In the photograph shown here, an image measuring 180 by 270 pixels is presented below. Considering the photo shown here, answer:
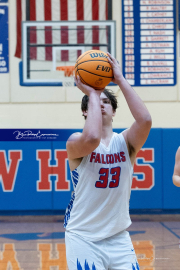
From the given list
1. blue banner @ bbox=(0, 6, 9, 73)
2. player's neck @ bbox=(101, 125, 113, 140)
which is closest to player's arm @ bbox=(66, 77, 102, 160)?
player's neck @ bbox=(101, 125, 113, 140)

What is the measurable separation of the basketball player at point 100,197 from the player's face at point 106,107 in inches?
1.3

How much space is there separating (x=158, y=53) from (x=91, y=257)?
627 centimetres

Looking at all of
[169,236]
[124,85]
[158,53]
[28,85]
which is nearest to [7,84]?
[28,85]

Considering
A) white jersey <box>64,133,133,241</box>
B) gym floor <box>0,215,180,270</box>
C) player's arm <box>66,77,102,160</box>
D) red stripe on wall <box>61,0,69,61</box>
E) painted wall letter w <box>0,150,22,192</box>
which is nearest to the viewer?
player's arm <box>66,77,102,160</box>

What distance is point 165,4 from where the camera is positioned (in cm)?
794

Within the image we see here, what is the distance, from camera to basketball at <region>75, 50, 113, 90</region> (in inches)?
96.7

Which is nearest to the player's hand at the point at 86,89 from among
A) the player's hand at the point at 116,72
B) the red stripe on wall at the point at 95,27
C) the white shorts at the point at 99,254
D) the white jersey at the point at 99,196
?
the player's hand at the point at 116,72

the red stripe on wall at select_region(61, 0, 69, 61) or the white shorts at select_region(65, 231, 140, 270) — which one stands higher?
the red stripe on wall at select_region(61, 0, 69, 61)

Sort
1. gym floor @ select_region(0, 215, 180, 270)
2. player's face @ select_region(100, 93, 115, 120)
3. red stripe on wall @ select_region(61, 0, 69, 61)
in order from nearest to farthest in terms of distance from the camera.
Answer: player's face @ select_region(100, 93, 115, 120) < gym floor @ select_region(0, 215, 180, 270) < red stripe on wall @ select_region(61, 0, 69, 61)

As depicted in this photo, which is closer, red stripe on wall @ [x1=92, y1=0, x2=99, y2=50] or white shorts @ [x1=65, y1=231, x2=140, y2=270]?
white shorts @ [x1=65, y1=231, x2=140, y2=270]

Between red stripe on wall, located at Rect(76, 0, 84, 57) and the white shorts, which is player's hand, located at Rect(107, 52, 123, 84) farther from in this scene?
red stripe on wall, located at Rect(76, 0, 84, 57)

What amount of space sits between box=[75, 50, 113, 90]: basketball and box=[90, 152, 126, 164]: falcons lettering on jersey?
438 millimetres

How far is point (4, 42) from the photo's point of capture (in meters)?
7.97

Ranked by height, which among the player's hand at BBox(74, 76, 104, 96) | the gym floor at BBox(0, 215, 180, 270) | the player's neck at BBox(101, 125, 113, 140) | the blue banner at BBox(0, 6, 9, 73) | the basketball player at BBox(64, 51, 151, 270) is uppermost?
the blue banner at BBox(0, 6, 9, 73)
